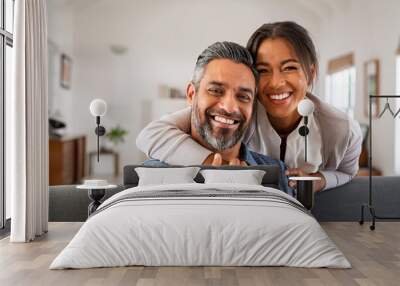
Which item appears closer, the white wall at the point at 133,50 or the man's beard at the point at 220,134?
the man's beard at the point at 220,134

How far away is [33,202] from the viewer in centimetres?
589

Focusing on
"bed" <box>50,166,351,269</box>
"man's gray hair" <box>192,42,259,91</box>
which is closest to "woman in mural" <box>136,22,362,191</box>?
"man's gray hair" <box>192,42,259,91</box>

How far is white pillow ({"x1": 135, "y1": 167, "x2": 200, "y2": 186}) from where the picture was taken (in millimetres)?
6492

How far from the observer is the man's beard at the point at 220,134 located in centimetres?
717

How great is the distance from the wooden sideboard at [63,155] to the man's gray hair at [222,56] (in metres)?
2.48

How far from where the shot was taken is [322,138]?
7438 millimetres

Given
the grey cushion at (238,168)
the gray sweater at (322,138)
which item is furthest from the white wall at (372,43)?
the grey cushion at (238,168)

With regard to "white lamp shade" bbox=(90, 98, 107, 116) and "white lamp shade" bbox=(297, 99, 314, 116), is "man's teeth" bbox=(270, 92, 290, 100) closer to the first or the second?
"white lamp shade" bbox=(297, 99, 314, 116)

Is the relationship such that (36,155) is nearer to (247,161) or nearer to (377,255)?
(247,161)

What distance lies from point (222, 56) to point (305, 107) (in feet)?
Answer: 3.64

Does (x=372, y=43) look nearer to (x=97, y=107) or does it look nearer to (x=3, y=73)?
(x=97, y=107)

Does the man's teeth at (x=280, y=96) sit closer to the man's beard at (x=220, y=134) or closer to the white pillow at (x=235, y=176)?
the man's beard at (x=220, y=134)

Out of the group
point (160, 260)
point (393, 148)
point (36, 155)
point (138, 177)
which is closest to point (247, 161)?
point (138, 177)

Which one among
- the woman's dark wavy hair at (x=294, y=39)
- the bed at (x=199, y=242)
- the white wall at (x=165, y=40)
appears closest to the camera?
the bed at (x=199, y=242)
